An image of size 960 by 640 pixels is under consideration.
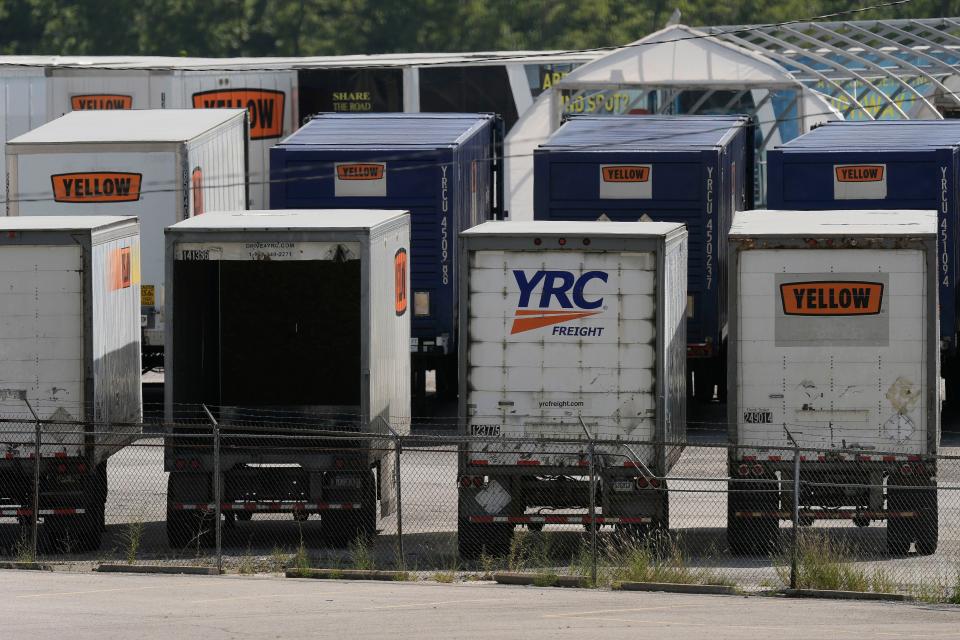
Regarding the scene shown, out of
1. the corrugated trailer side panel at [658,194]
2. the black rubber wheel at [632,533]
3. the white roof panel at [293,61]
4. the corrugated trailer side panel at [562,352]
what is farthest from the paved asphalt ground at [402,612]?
the white roof panel at [293,61]

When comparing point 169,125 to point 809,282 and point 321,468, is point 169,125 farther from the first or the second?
point 809,282

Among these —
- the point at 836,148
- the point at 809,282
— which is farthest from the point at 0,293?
the point at 836,148

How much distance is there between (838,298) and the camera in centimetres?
1738

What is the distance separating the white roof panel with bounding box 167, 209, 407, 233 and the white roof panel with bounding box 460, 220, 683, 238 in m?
1.27

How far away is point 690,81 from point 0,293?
739 inches

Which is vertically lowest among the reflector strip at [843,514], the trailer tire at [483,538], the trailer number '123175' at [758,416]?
the trailer tire at [483,538]

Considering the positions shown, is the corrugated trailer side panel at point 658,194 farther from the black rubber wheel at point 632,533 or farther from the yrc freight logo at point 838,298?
the black rubber wheel at point 632,533

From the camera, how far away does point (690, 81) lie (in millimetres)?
34125

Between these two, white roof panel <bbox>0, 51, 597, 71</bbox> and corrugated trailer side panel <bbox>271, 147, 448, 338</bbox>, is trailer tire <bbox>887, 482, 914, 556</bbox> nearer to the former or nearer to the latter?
corrugated trailer side panel <bbox>271, 147, 448, 338</bbox>

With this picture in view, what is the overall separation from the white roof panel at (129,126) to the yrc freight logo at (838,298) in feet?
34.1

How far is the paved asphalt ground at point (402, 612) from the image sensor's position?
14055 mm

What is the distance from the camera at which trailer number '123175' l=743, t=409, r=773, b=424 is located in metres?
17.6

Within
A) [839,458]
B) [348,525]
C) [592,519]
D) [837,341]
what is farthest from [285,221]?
[839,458]

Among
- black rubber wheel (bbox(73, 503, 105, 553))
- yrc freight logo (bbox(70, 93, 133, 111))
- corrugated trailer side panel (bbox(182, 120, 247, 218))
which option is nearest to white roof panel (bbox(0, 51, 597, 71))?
yrc freight logo (bbox(70, 93, 133, 111))
